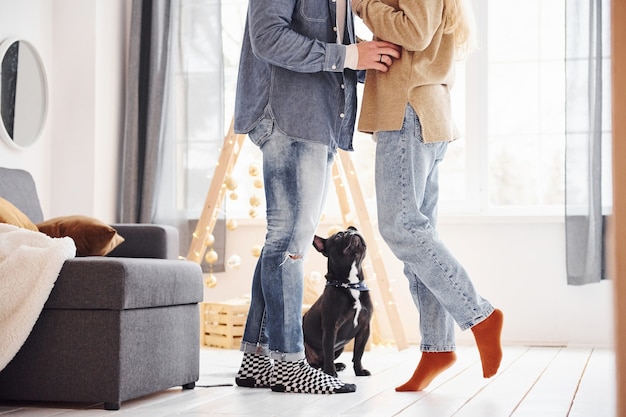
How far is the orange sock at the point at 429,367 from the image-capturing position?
2.44 metres

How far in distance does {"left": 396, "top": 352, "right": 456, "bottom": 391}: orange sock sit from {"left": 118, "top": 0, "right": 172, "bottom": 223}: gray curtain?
95.2 inches

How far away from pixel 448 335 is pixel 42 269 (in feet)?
3.75

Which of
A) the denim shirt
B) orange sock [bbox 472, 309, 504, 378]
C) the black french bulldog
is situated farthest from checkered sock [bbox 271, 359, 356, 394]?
the denim shirt

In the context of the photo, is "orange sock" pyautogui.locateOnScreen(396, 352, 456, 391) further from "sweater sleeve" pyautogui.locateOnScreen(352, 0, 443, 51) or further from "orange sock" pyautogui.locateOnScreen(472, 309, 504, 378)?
"sweater sleeve" pyautogui.locateOnScreen(352, 0, 443, 51)

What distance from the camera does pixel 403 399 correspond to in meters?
2.31

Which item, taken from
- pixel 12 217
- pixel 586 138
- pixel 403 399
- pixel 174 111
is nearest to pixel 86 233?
pixel 12 217

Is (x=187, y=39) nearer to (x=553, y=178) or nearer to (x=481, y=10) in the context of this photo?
(x=481, y=10)

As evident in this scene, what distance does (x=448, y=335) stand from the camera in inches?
96.7

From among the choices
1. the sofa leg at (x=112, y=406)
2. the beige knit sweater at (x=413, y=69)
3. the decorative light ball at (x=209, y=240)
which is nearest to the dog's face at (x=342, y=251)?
the beige knit sweater at (x=413, y=69)

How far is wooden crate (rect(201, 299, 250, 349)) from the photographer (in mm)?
4129

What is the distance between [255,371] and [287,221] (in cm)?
52

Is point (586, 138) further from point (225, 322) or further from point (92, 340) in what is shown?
point (92, 340)

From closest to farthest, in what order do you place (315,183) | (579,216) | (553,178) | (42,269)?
(42,269)
(315,183)
(579,216)
(553,178)

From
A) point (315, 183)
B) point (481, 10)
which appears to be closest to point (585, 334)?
point (481, 10)
